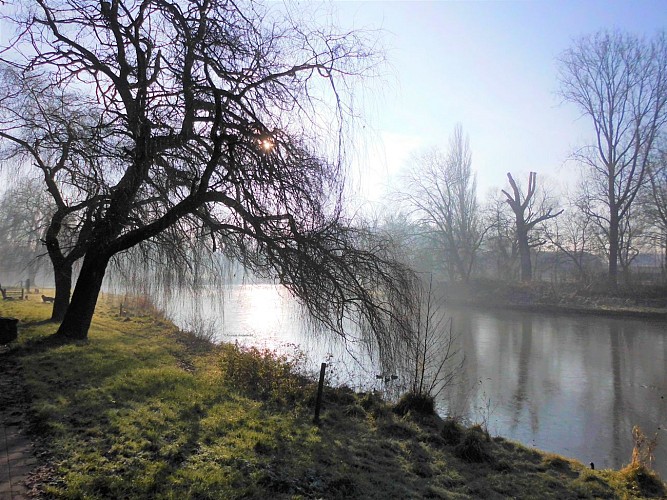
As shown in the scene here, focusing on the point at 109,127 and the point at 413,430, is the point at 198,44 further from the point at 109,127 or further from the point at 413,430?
the point at 413,430

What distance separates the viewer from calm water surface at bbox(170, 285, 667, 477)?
7.65 metres

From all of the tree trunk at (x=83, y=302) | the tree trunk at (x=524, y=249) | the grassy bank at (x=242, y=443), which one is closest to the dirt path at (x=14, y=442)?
the grassy bank at (x=242, y=443)

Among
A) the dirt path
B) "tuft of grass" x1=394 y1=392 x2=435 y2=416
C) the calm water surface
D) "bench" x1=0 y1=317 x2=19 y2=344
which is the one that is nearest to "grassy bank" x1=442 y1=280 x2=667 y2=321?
the calm water surface

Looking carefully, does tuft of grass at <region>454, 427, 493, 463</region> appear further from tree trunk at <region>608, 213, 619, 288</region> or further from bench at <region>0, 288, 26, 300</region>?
tree trunk at <region>608, 213, 619, 288</region>

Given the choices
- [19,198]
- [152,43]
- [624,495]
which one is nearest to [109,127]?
[152,43]

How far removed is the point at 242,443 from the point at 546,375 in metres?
9.12

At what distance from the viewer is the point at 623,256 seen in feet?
110

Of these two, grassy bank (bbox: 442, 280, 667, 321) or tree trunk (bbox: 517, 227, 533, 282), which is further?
tree trunk (bbox: 517, 227, 533, 282)

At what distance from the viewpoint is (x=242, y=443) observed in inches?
189

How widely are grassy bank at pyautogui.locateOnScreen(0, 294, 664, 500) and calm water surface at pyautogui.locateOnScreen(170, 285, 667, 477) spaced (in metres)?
1.03

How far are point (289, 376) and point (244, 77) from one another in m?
5.00

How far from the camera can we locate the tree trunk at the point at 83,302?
902 centimetres

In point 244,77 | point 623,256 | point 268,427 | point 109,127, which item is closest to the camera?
point 268,427

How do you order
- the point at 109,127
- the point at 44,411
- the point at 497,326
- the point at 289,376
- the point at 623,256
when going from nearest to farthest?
the point at 44,411 < the point at 109,127 < the point at 289,376 < the point at 497,326 < the point at 623,256
